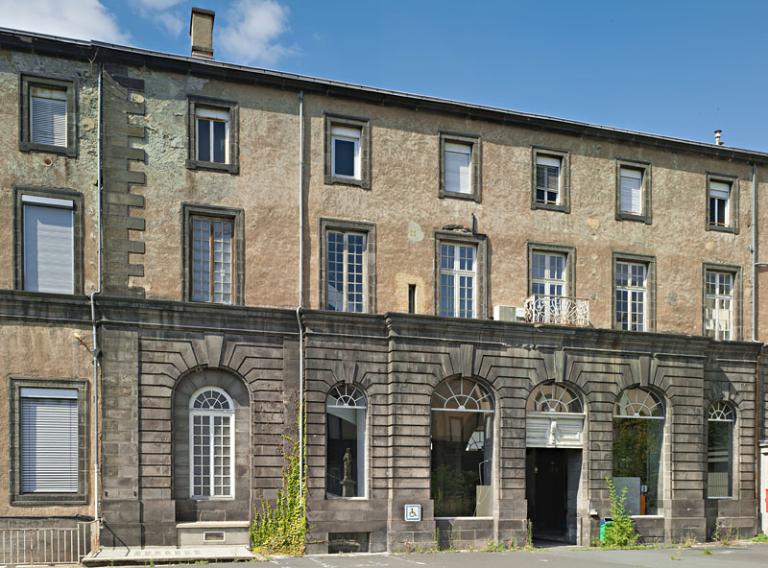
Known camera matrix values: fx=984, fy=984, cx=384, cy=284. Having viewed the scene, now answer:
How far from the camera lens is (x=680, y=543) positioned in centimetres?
2767

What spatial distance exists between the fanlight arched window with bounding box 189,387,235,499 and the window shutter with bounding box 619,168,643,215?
13042mm

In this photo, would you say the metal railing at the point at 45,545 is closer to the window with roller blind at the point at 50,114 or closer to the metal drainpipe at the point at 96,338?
the metal drainpipe at the point at 96,338

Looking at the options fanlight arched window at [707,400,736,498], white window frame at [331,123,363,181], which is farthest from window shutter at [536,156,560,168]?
fanlight arched window at [707,400,736,498]

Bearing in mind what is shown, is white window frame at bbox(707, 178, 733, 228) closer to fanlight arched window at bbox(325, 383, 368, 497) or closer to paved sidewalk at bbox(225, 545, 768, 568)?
paved sidewalk at bbox(225, 545, 768, 568)

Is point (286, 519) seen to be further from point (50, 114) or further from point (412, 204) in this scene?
point (50, 114)

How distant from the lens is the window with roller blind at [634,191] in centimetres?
2889

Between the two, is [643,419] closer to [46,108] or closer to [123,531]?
[123,531]

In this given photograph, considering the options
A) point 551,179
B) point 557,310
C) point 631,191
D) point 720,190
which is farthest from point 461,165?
point 720,190

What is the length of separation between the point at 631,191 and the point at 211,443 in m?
14.3

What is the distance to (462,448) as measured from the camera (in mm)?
26156

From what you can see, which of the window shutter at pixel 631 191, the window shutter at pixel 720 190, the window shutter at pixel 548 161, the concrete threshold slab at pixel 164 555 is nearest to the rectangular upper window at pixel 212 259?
the concrete threshold slab at pixel 164 555

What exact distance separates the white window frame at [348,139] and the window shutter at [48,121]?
6.68 m

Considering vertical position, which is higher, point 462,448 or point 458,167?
point 458,167

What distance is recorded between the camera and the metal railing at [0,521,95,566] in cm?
2162
